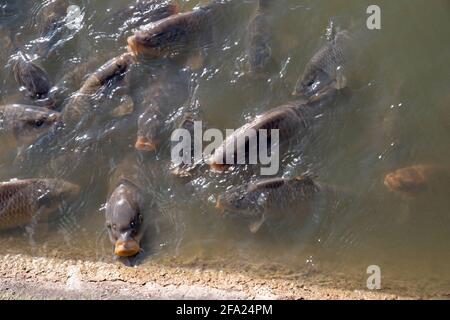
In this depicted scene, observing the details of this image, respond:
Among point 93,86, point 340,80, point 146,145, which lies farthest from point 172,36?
point 340,80

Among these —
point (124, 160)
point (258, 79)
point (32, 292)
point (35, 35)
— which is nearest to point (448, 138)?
point (258, 79)

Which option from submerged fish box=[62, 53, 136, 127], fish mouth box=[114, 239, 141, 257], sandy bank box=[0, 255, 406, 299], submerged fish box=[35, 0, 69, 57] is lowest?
sandy bank box=[0, 255, 406, 299]

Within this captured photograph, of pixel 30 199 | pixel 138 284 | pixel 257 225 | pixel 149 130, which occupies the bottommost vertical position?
pixel 138 284

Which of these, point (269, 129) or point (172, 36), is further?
point (172, 36)

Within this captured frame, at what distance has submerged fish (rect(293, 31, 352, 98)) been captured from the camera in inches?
197

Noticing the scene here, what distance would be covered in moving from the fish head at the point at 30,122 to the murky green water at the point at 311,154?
0.22 meters

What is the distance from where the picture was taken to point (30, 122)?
197 inches

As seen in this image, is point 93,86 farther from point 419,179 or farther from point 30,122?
point 419,179

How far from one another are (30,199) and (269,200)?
1.84m

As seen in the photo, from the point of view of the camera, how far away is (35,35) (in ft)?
19.0

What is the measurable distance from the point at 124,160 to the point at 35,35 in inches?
72.8

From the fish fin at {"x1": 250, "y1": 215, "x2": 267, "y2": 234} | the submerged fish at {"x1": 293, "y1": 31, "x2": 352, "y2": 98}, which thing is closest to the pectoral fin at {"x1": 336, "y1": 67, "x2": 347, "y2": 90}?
the submerged fish at {"x1": 293, "y1": 31, "x2": 352, "y2": 98}

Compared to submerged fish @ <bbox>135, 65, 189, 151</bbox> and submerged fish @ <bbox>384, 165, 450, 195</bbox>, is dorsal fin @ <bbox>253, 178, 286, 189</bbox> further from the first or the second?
submerged fish @ <bbox>135, 65, 189, 151</bbox>

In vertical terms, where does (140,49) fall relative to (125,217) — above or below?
above
